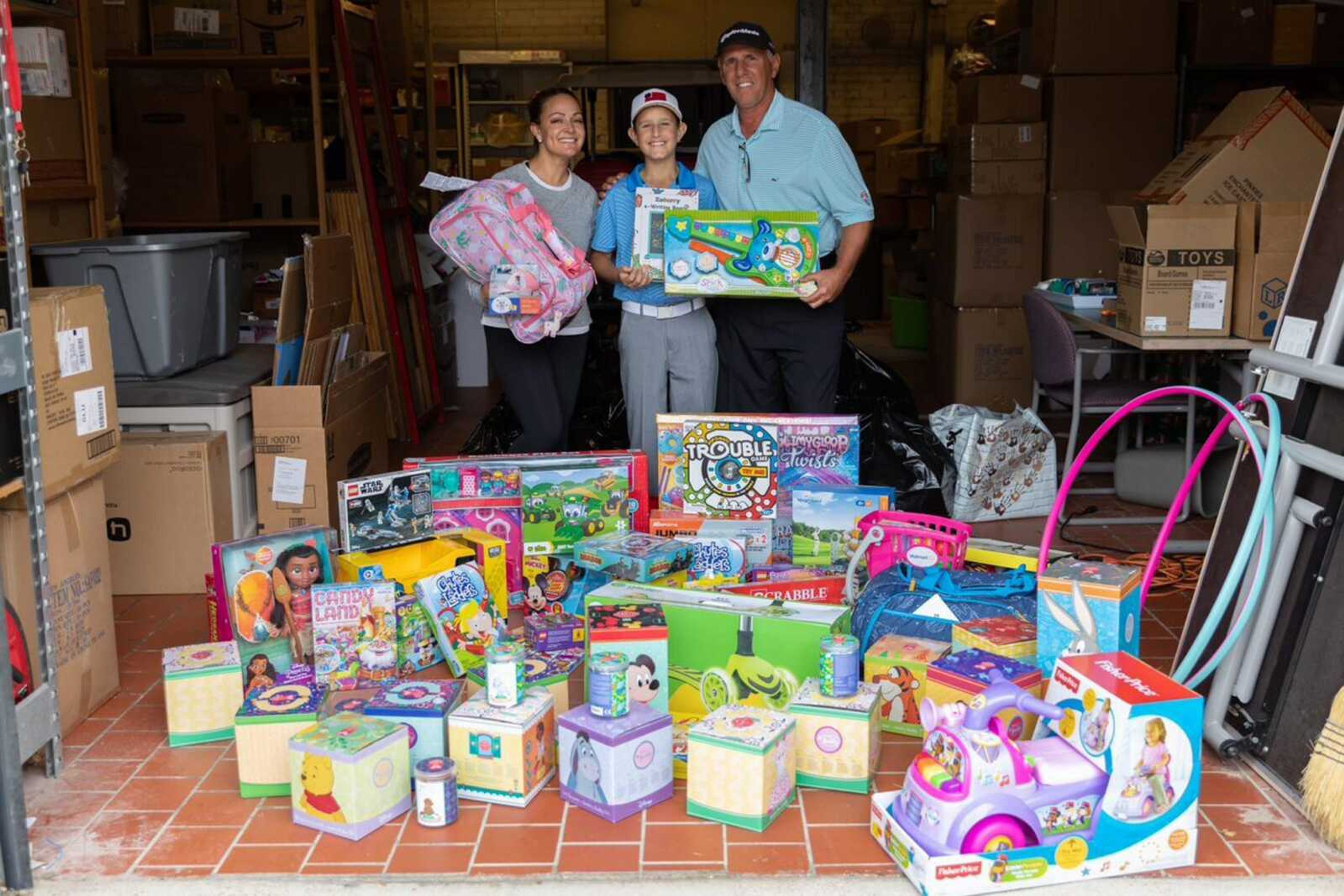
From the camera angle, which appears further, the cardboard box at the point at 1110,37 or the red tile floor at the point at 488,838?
the cardboard box at the point at 1110,37

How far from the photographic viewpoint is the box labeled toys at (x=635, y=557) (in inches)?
150

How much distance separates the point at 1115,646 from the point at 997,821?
32.0 inches

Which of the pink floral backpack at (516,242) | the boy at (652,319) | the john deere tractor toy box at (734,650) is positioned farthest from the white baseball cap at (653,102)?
the john deere tractor toy box at (734,650)

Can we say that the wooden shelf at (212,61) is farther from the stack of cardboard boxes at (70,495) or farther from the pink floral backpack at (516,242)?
the stack of cardboard boxes at (70,495)

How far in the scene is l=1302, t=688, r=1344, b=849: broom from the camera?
2.70m

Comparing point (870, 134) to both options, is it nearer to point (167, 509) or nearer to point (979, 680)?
point (167, 509)

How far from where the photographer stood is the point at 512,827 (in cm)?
288

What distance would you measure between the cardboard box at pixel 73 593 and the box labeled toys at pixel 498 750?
1.00 meters

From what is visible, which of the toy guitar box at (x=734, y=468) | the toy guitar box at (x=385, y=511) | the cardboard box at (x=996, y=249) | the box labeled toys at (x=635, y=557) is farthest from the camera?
the cardboard box at (x=996, y=249)

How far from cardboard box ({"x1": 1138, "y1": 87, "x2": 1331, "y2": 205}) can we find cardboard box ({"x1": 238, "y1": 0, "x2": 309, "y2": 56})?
156 inches

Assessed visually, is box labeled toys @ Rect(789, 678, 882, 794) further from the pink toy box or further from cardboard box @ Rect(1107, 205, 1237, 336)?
cardboard box @ Rect(1107, 205, 1237, 336)

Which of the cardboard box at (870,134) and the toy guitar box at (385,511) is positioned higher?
→ the cardboard box at (870,134)

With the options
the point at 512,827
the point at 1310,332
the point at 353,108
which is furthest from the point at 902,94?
the point at 512,827

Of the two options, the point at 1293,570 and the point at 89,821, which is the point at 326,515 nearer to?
the point at 89,821
